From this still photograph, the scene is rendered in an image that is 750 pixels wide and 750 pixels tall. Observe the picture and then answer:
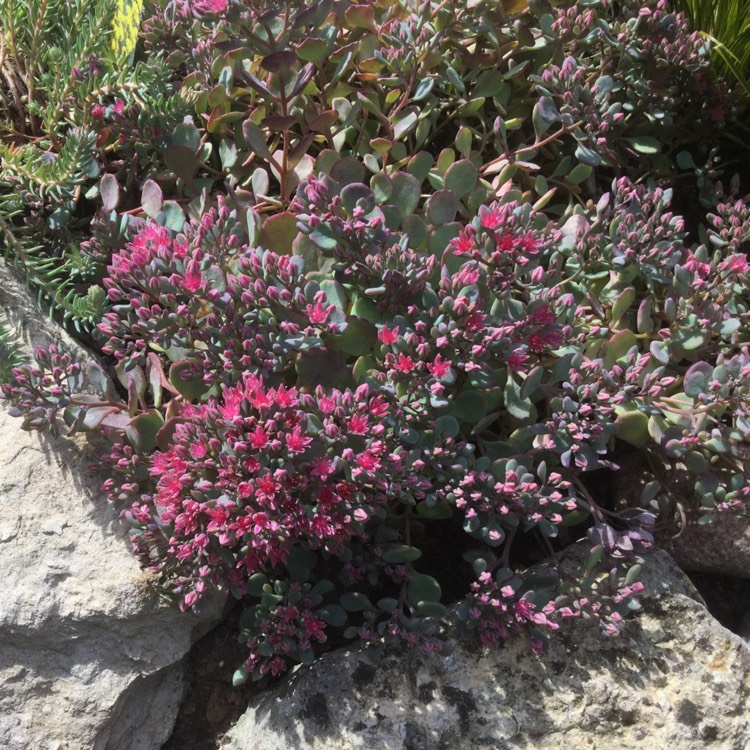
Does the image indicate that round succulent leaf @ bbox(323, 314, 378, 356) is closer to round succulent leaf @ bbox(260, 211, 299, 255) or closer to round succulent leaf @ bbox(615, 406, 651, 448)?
round succulent leaf @ bbox(260, 211, 299, 255)

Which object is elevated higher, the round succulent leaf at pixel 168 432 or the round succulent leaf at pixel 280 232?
the round succulent leaf at pixel 280 232

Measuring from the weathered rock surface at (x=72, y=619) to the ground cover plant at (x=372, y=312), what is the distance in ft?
0.41

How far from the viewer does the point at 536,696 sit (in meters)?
2.00

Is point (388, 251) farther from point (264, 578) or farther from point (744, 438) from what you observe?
point (744, 438)

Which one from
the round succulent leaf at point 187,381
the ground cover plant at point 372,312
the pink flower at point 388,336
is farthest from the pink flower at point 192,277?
the pink flower at point 388,336

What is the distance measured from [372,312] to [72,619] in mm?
1132

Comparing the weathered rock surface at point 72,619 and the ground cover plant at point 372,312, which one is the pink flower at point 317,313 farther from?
the weathered rock surface at point 72,619

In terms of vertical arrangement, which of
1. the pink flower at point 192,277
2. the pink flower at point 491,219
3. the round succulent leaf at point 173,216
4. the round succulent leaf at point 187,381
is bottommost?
the round succulent leaf at point 187,381

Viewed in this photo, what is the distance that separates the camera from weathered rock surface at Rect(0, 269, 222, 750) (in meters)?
2.01

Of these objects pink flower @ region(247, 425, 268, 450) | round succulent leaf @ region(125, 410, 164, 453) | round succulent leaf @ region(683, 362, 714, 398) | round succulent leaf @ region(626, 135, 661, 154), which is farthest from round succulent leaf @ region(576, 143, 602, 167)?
round succulent leaf @ region(125, 410, 164, 453)

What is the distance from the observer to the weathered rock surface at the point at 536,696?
1.95 metres

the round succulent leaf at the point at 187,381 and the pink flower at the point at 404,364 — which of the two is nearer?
the pink flower at the point at 404,364

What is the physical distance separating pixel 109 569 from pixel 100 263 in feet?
2.90

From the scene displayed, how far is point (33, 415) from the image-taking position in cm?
197
